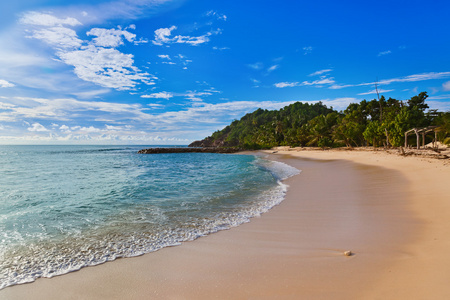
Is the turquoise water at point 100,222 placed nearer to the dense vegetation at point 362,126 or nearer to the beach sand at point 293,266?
the beach sand at point 293,266

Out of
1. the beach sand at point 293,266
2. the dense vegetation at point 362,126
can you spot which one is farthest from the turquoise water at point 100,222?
the dense vegetation at point 362,126

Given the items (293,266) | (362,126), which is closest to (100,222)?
(293,266)

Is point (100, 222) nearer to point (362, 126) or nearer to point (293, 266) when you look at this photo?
point (293, 266)

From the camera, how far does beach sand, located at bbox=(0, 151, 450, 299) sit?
3.11 metres

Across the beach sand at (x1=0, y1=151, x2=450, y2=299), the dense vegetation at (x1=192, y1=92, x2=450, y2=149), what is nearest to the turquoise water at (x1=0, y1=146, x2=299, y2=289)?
the beach sand at (x1=0, y1=151, x2=450, y2=299)

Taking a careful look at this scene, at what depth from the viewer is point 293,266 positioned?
3812mm

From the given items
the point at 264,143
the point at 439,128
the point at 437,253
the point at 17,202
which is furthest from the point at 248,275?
the point at 264,143

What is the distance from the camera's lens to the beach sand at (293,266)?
3.11 meters

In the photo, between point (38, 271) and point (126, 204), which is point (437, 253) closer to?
point (38, 271)

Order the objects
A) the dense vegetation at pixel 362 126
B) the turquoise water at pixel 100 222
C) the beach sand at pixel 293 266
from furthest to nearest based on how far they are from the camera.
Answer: the dense vegetation at pixel 362 126 < the turquoise water at pixel 100 222 < the beach sand at pixel 293 266

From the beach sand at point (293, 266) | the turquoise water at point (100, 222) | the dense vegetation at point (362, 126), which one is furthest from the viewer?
the dense vegetation at point (362, 126)

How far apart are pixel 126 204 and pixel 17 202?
16.8ft

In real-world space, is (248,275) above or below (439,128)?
below

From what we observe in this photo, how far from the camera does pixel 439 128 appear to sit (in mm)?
26281
